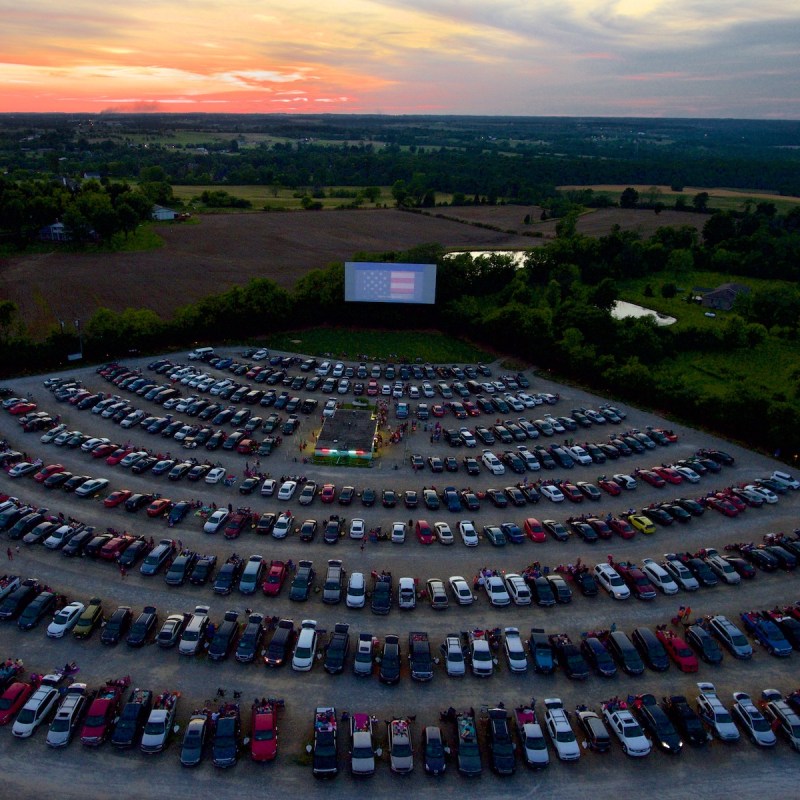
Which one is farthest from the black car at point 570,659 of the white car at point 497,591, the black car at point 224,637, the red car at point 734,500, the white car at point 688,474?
the white car at point 688,474

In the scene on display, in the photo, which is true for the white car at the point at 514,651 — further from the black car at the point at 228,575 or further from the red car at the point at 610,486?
the red car at the point at 610,486

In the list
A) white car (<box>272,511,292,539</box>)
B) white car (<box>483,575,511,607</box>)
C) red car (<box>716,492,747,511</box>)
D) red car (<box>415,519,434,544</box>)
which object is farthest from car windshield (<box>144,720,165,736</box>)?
red car (<box>716,492,747,511</box>)

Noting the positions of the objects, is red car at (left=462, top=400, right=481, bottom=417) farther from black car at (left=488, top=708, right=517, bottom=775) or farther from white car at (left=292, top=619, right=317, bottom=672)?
black car at (left=488, top=708, right=517, bottom=775)

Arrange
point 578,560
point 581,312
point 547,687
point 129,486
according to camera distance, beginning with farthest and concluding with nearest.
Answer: point 581,312 < point 129,486 < point 578,560 < point 547,687

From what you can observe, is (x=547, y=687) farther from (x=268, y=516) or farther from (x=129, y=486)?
(x=129, y=486)

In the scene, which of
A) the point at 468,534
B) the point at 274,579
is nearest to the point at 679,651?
the point at 468,534

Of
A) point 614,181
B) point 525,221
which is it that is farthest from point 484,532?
point 614,181
